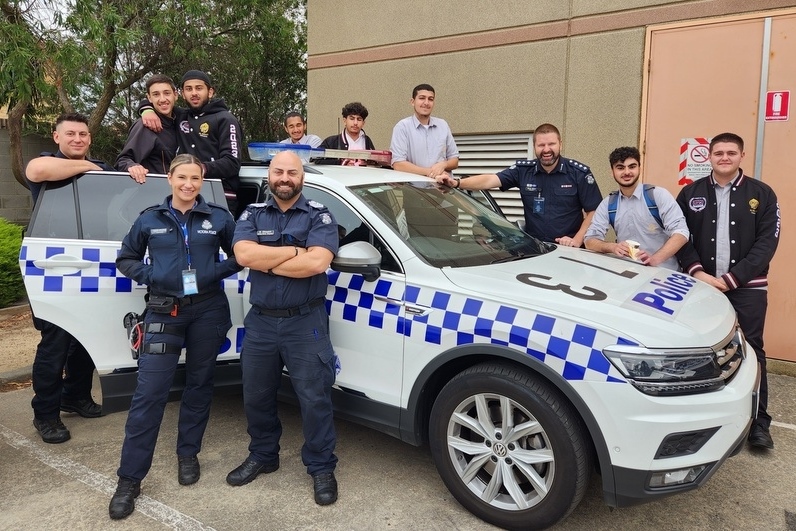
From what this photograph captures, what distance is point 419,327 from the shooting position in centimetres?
290

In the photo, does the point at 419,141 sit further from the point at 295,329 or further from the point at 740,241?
the point at 295,329

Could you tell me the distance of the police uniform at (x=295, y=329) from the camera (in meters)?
2.98

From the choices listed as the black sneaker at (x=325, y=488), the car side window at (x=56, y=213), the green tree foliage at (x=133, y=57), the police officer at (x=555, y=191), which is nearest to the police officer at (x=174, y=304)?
→ the car side window at (x=56, y=213)

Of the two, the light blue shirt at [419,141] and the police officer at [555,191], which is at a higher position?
the light blue shirt at [419,141]

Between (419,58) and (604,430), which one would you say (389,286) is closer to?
(604,430)

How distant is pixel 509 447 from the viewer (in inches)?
107

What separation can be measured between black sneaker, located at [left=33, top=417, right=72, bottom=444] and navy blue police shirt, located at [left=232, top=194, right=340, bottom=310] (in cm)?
184

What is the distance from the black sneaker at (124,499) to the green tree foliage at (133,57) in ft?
16.2

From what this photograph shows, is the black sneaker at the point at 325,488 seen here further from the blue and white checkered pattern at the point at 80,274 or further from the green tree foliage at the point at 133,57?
the green tree foliage at the point at 133,57

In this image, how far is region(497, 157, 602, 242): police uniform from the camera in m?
4.39

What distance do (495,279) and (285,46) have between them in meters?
11.6

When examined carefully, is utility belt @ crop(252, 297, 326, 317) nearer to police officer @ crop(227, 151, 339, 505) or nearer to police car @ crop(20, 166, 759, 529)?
police officer @ crop(227, 151, 339, 505)

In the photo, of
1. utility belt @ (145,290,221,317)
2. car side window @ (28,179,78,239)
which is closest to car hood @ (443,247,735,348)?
utility belt @ (145,290,221,317)

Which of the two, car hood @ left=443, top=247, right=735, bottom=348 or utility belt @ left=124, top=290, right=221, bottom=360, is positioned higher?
car hood @ left=443, top=247, right=735, bottom=348
